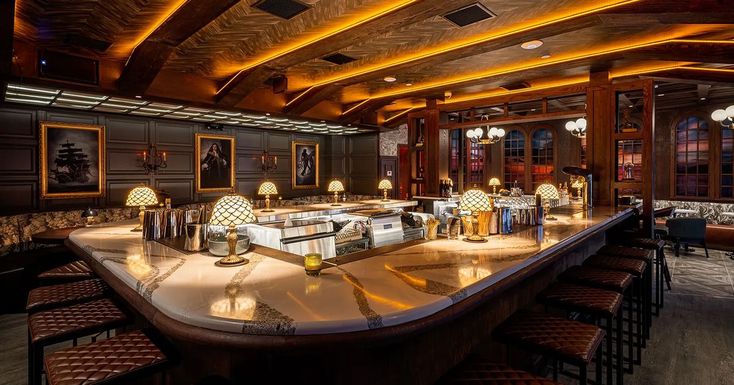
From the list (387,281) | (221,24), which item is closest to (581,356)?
(387,281)

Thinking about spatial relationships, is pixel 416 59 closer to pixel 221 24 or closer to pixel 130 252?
pixel 221 24

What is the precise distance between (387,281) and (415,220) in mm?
2749

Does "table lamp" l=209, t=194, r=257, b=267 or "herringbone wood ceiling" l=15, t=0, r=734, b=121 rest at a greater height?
"herringbone wood ceiling" l=15, t=0, r=734, b=121

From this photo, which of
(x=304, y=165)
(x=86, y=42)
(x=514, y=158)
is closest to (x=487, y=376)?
(x=86, y=42)

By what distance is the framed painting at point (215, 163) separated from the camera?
8.21 meters

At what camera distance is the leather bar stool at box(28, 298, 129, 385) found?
1851mm

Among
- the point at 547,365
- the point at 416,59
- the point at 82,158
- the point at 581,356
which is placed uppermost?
the point at 416,59

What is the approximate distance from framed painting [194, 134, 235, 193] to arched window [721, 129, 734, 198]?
478 inches

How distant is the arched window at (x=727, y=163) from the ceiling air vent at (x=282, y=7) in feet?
37.3

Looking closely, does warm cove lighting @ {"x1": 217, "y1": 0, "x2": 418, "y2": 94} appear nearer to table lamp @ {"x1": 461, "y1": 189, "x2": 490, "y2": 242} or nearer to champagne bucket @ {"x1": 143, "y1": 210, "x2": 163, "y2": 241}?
table lamp @ {"x1": 461, "y1": 189, "x2": 490, "y2": 242}

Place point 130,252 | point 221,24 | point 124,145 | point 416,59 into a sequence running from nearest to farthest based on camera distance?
point 130,252, point 221,24, point 416,59, point 124,145

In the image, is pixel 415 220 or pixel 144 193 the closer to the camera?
pixel 144 193

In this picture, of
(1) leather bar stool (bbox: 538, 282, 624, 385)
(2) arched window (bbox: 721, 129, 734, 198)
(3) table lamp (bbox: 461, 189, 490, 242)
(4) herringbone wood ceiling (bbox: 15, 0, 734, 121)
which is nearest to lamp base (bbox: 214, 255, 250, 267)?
(3) table lamp (bbox: 461, 189, 490, 242)

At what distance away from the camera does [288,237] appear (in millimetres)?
3145
